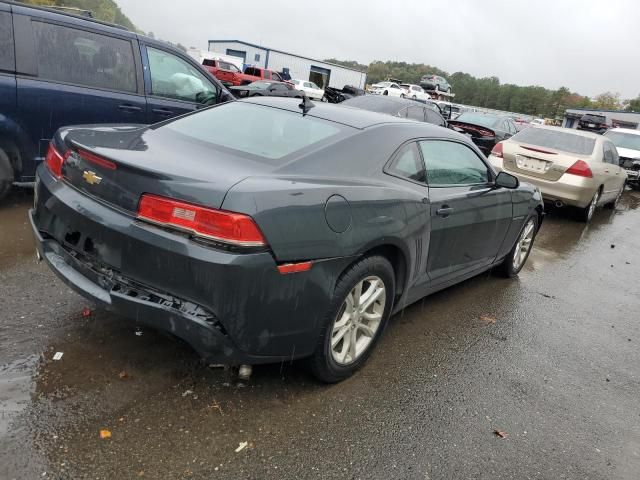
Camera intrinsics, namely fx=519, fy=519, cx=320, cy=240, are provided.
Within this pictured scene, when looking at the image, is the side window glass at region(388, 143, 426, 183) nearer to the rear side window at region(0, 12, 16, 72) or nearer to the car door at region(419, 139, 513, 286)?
the car door at region(419, 139, 513, 286)

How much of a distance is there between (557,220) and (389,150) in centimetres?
709

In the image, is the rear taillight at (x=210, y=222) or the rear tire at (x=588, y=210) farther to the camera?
the rear tire at (x=588, y=210)

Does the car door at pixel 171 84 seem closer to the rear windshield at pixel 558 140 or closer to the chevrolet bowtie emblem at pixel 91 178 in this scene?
the chevrolet bowtie emblem at pixel 91 178

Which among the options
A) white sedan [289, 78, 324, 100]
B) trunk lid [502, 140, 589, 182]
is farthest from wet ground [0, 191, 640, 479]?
white sedan [289, 78, 324, 100]

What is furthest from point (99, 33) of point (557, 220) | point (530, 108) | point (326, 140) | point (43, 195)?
point (530, 108)

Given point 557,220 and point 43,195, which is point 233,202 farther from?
point 557,220

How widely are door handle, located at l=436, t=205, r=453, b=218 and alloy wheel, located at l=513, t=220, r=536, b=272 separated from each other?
6.66 feet

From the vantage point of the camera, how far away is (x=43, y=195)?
2.89 metres

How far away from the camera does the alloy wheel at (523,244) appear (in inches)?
212

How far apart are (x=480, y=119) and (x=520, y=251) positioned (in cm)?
989

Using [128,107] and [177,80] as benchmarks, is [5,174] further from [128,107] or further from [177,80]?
[177,80]

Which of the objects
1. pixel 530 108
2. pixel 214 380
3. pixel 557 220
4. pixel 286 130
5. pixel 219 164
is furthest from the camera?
pixel 530 108

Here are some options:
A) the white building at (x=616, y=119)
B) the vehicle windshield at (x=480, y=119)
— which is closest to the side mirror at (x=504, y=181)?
the vehicle windshield at (x=480, y=119)

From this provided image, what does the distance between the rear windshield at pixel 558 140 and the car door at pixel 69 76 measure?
20.9 ft
